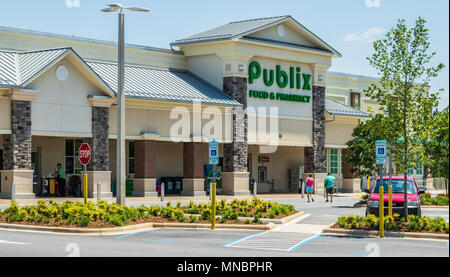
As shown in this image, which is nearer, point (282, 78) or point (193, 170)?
point (193, 170)

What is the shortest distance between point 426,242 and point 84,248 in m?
8.99

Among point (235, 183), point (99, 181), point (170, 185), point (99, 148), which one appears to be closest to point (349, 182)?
point (235, 183)

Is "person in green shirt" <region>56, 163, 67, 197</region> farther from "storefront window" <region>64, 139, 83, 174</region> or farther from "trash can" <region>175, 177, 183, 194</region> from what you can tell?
"trash can" <region>175, 177, 183, 194</region>

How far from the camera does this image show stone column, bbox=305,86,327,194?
1970 inches

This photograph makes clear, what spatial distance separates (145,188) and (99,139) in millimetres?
3993

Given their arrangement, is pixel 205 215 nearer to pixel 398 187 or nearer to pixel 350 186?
pixel 398 187

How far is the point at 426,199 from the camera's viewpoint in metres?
39.0

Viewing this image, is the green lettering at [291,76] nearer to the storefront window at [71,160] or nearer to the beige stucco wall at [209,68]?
the beige stucco wall at [209,68]

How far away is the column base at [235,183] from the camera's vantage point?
44.8 m

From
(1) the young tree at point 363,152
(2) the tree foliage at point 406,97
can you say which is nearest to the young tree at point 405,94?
(2) the tree foliage at point 406,97

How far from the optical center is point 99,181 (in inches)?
1521

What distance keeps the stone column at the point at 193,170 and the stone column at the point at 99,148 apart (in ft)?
18.9
